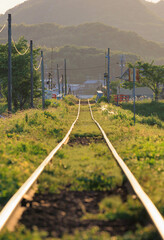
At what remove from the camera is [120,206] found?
16.2ft

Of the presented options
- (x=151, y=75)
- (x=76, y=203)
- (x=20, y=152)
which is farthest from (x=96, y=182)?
(x=151, y=75)

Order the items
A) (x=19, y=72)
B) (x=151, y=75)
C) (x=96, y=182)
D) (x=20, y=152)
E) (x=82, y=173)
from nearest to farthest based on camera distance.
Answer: (x=96, y=182), (x=82, y=173), (x=20, y=152), (x=19, y=72), (x=151, y=75)

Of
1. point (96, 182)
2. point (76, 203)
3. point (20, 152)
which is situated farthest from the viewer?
point (20, 152)

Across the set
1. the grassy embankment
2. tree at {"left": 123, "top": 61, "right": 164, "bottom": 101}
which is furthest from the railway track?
tree at {"left": 123, "top": 61, "right": 164, "bottom": 101}

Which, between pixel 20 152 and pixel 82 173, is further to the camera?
pixel 20 152

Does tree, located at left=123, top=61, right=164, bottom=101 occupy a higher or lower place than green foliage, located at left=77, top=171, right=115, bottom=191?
higher

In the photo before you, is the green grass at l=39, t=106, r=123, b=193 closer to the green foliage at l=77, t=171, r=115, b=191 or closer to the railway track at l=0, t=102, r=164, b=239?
the green foliage at l=77, t=171, r=115, b=191

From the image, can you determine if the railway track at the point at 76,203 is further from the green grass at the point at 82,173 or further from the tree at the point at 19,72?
the tree at the point at 19,72

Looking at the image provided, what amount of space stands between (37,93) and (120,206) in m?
39.9

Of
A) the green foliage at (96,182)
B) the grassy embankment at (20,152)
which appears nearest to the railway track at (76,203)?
the green foliage at (96,182)

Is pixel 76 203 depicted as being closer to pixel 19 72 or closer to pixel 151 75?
pixel 19 72

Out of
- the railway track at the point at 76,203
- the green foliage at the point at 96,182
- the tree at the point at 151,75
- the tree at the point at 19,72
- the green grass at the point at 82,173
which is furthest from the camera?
the tree at the point at 151,75

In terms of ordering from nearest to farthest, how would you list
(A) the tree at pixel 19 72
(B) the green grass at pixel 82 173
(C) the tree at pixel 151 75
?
1. (B) the green grass at pixel 82 173
2. (A) the tree at pixel 19 72
3. (C) the tree at pixel 151 75

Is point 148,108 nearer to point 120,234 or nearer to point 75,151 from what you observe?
point 75,151
